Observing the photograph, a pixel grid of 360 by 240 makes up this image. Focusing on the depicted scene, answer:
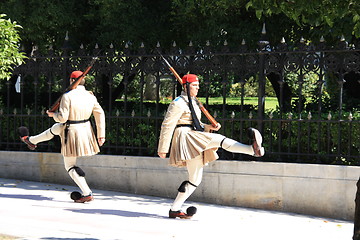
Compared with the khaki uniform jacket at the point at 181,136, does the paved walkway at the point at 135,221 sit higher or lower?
lower

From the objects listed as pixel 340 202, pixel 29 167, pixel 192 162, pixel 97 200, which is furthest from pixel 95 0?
pixel 340 202

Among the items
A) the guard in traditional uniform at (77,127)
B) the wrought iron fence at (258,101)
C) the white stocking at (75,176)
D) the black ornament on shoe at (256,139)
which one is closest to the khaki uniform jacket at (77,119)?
the guard in traditional uniform at (77,127)

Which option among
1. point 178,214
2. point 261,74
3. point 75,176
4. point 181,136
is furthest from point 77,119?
point 261,74

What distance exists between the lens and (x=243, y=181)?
1079 centimetres

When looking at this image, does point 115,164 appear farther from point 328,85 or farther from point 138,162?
point 328,85

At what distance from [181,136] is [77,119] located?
6.56ft

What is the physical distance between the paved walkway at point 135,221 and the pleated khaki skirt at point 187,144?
0.90 meters

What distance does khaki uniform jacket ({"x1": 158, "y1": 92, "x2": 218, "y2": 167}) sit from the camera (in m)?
9.23

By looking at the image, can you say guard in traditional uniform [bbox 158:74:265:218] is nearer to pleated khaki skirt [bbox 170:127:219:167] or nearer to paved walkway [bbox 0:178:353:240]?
pleated khaki skirt [bbox 170:127:219:167]

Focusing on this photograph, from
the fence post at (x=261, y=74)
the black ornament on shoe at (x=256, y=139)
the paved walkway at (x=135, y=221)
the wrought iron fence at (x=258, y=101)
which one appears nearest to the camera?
the paved walkway at (x=135, y=221)

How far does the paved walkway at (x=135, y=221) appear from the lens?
8.45m

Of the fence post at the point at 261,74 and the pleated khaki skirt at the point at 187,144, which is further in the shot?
the fence post at the point at 261,74

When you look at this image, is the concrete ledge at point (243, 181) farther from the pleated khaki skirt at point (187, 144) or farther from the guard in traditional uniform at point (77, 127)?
the pleated khaki skirt at point (187, 144)

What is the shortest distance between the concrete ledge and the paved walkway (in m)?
0.19
